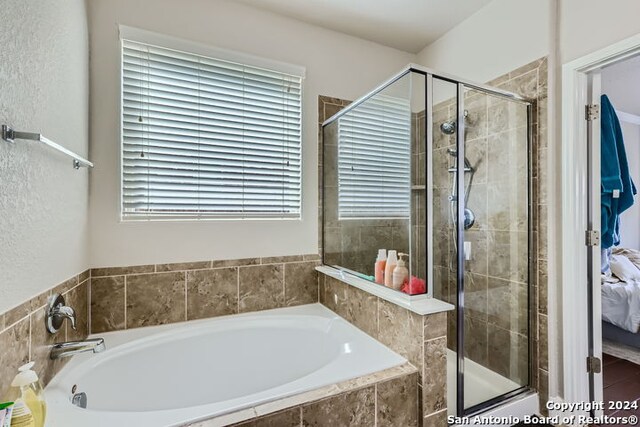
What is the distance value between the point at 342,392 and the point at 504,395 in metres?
1.16

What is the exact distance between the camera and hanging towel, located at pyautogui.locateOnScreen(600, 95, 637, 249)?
187 centimetres

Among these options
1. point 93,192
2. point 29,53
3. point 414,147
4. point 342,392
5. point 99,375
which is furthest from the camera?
point 93,192

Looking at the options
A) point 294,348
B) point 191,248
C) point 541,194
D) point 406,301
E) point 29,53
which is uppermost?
point 29,53

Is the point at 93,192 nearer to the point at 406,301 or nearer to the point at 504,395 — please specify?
the point at 406,301

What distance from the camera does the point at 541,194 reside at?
5.80 ft

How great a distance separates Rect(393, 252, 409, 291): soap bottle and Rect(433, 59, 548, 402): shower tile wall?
0.27 m

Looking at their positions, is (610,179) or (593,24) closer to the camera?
(593,24)

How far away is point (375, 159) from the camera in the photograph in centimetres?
206

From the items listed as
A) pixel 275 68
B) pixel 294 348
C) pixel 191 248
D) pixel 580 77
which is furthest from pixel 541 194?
pixel 191 248

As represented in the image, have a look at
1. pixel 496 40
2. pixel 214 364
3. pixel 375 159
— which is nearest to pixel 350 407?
pixel 214 364

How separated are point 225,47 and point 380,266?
1749mm

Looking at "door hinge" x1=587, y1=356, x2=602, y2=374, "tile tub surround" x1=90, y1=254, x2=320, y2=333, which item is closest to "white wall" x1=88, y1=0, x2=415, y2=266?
"tile tub surround" x1=90, y1=254, x2=320, y2=333

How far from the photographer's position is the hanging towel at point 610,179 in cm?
187

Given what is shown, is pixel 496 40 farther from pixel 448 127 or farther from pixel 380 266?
pixel 380 266
